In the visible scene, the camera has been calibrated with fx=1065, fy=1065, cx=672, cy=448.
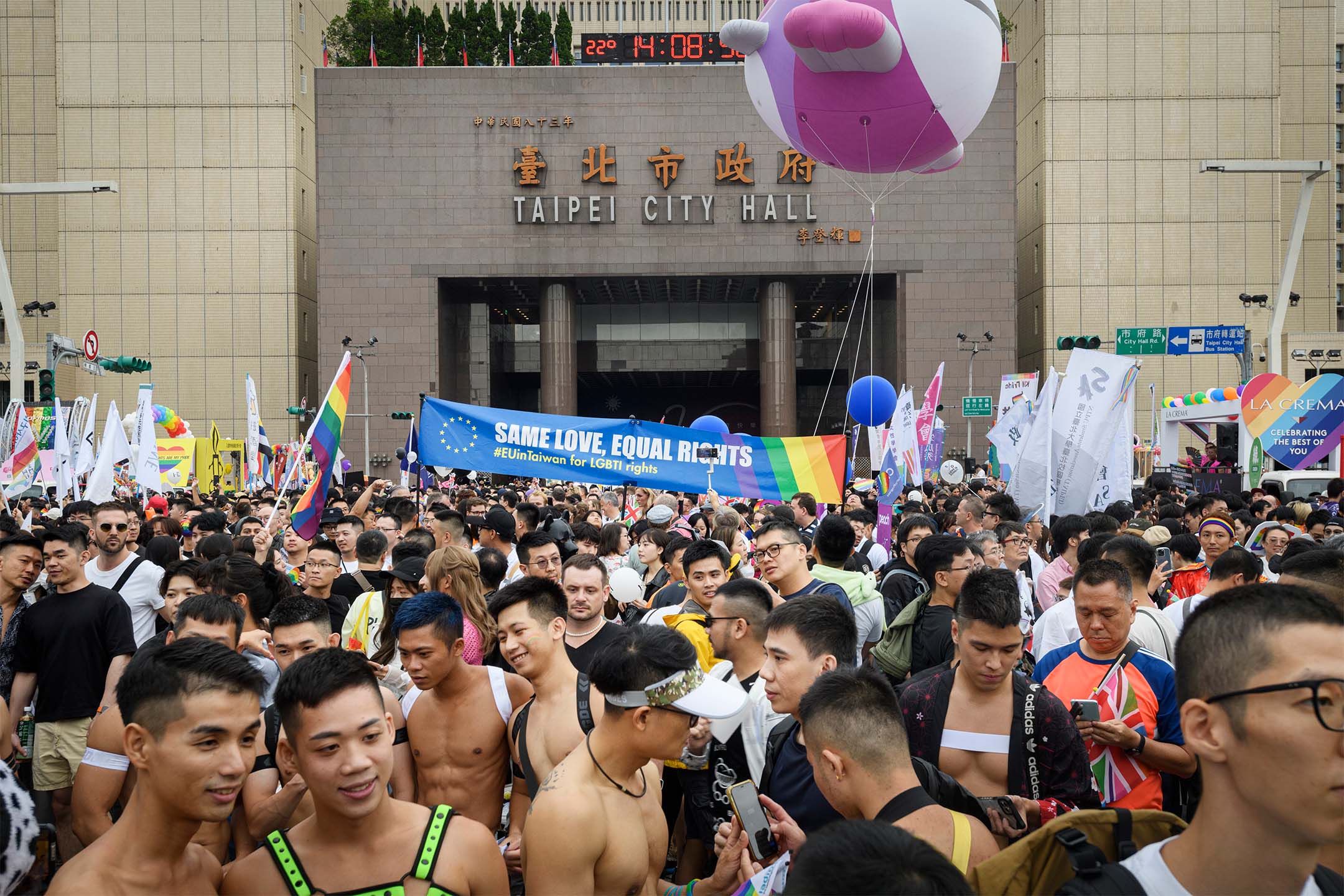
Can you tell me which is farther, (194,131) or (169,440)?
(194,131)

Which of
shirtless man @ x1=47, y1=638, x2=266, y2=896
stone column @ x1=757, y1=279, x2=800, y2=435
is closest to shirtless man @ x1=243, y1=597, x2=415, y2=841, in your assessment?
shirtless man @ x1=47, y1=638, x2=266, y2=896

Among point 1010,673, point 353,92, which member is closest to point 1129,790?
point 1010,673

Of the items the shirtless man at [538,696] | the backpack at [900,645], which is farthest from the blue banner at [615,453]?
the shirtless man at [538,696]

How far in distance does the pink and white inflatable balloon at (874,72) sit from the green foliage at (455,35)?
3904cm

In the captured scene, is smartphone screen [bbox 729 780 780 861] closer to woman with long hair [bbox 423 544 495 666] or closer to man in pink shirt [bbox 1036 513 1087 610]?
woman with long hair [bbox 423 544 495 666]

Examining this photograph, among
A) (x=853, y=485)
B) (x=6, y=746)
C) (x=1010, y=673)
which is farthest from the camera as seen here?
(x=853, y=485)

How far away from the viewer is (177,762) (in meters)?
2.85

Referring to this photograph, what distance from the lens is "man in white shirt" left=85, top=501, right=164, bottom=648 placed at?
7207mm

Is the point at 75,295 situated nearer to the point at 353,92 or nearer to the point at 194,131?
the point at 194,131

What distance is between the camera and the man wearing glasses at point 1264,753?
6.84ft

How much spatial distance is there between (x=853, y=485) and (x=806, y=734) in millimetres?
16335

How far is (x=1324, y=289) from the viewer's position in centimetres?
5675

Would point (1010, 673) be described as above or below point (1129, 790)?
above

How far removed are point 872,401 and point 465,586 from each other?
1561 cm
